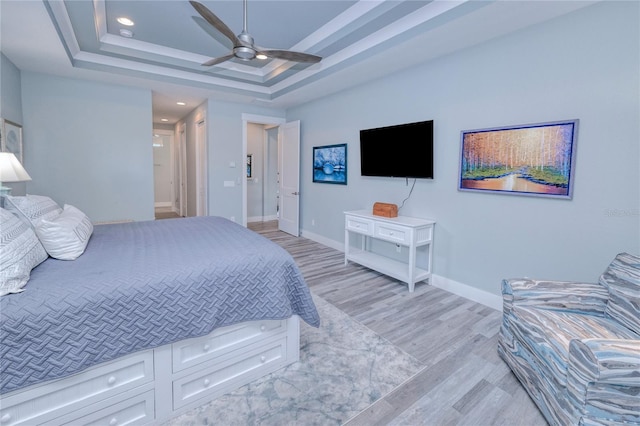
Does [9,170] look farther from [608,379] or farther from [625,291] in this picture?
[625,291]

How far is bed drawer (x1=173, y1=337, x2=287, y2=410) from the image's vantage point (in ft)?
5.57

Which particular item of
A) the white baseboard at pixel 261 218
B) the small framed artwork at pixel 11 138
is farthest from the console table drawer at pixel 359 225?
the white baseboard at pixel 261 218

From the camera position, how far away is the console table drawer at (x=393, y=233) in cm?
338

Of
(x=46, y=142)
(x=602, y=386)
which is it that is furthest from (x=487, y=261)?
(x=46, y=142)

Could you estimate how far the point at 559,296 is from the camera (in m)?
2.00

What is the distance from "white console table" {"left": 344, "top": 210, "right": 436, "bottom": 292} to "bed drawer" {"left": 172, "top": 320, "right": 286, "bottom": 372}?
185 cm

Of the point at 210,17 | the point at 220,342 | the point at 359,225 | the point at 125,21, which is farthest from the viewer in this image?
the point at 359,225

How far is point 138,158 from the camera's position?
478cm

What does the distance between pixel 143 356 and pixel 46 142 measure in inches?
163

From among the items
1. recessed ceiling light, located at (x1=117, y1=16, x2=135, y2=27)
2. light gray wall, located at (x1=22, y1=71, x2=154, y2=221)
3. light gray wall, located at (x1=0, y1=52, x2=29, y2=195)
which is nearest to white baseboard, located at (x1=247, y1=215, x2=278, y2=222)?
light gray wall, located at (x1=22, y1=71, x2=154, y2=221)

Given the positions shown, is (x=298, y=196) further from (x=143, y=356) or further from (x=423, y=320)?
(x=143, y=356)

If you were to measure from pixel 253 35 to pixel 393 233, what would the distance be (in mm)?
2878

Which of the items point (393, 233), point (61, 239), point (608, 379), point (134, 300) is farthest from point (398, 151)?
point (61, 239)

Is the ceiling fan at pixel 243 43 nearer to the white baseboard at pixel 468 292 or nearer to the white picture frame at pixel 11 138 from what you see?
the white picture frame at pixel 11 138
